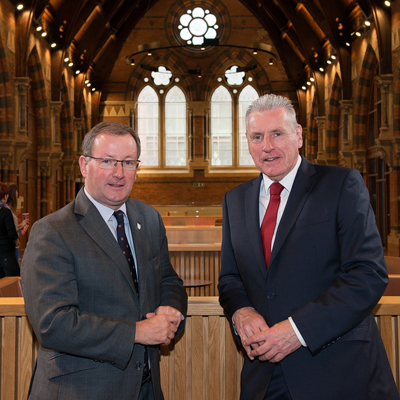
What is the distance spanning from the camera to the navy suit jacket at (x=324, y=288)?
157cm

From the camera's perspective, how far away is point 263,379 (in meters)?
1.68

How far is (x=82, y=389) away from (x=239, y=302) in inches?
25.1

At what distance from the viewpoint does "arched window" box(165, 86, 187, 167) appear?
19391 millimetres

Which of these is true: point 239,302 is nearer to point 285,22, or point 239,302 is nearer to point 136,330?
point 136,330

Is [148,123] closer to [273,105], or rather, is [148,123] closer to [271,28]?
[271,28]

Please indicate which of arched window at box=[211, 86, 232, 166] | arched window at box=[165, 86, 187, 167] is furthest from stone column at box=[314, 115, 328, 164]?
arched window at box=[165, 86, 187, 167]

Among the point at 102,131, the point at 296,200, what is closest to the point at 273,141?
the point at 296,200

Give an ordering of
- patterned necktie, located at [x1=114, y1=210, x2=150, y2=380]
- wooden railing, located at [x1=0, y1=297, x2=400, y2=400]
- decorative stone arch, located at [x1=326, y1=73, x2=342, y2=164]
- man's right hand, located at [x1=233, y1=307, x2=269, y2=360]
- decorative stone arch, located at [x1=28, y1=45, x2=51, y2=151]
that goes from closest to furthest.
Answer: man's right hand, located at [x1=233, y1=307, x2=269, y2=360] → patterned necktie, located at [x1=114, y1=210, x2=150, y2=380] → wooden railing, located at [x1=0, y1=297, x2=400, y2=400] → decorative stone arch, located at [x1=28, y1=45, x2=51, y2=151] → decorative stone arch, located at [x1=326, y1=73, x2=342, y2=164]

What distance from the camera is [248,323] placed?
1666 mm

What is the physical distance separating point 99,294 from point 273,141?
855 millimetres

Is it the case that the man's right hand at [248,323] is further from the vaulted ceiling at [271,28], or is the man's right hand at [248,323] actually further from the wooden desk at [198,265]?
the vaulted ceiling at [271,28]

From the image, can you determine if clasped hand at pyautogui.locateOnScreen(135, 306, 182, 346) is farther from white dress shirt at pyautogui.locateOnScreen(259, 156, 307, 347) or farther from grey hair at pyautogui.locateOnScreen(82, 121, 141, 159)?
grey hair at pyautogui.locateOnScreen(82, 121, 141, 159)

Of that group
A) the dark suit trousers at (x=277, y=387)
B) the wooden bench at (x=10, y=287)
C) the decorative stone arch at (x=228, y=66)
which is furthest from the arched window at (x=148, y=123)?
the dark suit trousers at (x=277, y=387)

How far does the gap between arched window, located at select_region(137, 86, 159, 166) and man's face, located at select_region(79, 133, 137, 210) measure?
58.0 feet
